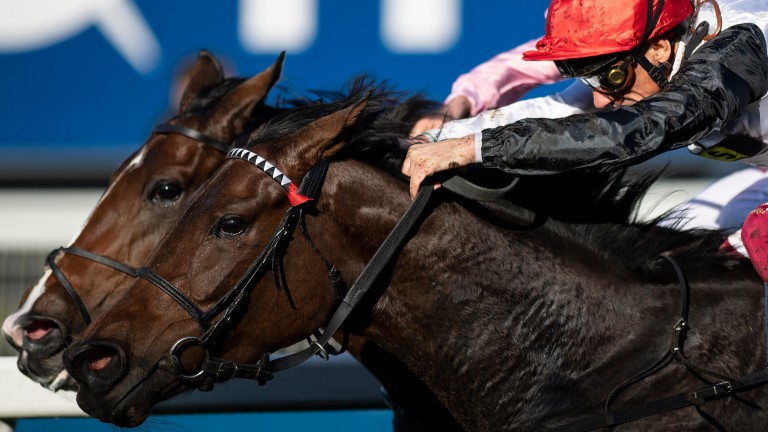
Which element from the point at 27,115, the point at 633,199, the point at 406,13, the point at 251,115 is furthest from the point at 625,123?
the point at 27,115

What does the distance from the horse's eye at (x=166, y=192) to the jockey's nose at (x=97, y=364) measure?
47.1 inches

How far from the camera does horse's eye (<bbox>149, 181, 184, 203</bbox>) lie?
3240mm

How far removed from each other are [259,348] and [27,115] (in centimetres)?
422

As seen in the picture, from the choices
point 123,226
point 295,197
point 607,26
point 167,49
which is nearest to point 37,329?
point 123,226

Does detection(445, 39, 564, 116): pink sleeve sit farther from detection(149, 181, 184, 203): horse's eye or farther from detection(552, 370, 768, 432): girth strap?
detection(552, 370, 768, 432): girth strap

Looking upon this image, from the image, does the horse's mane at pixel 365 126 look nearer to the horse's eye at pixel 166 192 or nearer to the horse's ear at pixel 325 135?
the horse's ear at pixel 325 135

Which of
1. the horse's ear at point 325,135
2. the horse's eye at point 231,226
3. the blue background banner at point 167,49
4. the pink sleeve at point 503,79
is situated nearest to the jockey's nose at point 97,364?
the horse's eye at point 231,226

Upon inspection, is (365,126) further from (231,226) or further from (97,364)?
(97,364)

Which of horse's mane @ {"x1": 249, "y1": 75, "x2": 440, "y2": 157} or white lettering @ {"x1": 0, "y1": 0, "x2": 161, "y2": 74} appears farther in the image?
white lettering @ {"x1": 0, "y1": 0, "x2": 161, "y2": 74}

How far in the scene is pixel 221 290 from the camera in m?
2.09

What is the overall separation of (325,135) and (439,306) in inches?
18.0

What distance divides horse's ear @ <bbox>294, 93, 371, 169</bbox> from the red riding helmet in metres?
0.48

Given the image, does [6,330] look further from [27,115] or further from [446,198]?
[27,115]

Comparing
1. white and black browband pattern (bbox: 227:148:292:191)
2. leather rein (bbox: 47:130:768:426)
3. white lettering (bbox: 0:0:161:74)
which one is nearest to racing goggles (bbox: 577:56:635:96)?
leather rein (bbox: 47:130:768:426)
